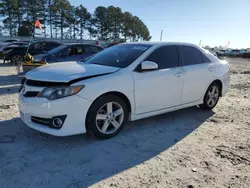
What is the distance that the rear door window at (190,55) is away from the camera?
5041 millimetres

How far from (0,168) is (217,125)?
3888 millimetres

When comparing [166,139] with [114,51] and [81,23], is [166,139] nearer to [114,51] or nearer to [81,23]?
[114,51]

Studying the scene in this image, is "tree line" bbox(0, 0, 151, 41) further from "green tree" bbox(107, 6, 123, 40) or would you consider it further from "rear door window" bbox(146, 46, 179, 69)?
"rear door window" bbox(146, 46, 179, 69)

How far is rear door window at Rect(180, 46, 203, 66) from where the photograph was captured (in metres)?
5.04

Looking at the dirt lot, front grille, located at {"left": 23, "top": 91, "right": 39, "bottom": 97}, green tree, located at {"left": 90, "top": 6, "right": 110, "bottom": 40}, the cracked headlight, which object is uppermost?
green tree, located at {"left": 90, "top": 6, "right": 110, "bottom": 40}

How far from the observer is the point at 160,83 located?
14.5ft

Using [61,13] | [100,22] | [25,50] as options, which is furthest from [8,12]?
[25,50]

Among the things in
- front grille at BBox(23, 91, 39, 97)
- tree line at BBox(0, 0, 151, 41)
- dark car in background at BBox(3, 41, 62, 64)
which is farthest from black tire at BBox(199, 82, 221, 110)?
tree line at BBox(0, 0, 151, 41)

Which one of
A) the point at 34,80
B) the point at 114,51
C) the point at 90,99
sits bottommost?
the point at 90,99

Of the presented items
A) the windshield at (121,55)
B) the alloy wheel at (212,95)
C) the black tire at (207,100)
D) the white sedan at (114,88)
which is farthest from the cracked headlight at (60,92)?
the alloy wheel at (212,95)

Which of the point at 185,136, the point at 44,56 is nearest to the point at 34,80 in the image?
the point at 185,136

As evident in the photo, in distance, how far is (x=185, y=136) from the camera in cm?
425

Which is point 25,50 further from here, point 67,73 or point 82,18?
point 82,18

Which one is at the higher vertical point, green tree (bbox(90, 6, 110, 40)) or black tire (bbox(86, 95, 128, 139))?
green tree (bbox(90, 6, 110, 40))
